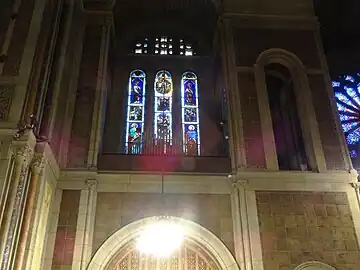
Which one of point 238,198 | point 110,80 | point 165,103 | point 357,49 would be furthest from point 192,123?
point 357,49

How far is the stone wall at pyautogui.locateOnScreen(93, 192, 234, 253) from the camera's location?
26.8 ft

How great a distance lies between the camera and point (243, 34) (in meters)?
10.6

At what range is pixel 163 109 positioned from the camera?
11562 mm

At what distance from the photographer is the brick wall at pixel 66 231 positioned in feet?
25.0

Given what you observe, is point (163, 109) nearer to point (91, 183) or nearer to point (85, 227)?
point (91, 183)

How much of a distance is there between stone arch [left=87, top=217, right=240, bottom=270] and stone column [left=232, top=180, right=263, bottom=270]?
222 mm

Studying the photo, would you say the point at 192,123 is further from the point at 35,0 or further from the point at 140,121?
the point at 35,0

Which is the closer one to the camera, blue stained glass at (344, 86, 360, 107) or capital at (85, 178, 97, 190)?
capital at (85, 178, 97, 190)

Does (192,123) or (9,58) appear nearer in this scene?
(9,58)

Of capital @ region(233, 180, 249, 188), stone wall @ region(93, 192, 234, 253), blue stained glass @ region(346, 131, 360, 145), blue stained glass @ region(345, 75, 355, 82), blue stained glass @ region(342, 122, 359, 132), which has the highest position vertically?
blue stained glass @ region(345, 75, 355, 82)

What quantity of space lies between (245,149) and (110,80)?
458 centimetres

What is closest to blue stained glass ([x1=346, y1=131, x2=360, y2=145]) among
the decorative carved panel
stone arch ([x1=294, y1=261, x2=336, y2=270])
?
stone arch ([x1=294, y1=261, x2=336, y2=270])

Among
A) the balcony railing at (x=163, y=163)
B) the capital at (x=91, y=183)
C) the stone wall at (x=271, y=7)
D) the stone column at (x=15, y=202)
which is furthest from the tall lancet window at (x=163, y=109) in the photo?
the stone column at (x=15, y=202)

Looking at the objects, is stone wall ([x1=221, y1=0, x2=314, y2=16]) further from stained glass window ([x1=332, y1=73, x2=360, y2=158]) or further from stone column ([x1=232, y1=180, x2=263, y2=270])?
stone column ([x1=232, y1=180, x2=263, y2=270])
